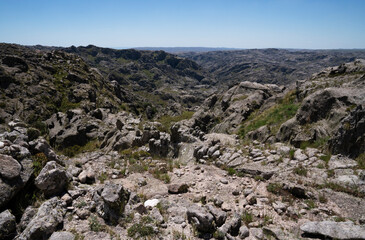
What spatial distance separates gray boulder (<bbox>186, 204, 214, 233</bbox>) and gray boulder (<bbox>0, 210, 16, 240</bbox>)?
242 inches

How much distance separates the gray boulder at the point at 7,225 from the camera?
6.35 meters

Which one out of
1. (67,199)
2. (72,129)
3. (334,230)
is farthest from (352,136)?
(72,129)

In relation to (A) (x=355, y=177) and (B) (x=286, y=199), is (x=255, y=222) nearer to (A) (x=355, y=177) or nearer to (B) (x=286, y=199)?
(B) (x=286, y=199)

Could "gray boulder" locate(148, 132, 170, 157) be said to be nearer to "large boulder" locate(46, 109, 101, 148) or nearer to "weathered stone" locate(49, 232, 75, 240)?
"weathered stone" locate(49, 232, 75, 240)

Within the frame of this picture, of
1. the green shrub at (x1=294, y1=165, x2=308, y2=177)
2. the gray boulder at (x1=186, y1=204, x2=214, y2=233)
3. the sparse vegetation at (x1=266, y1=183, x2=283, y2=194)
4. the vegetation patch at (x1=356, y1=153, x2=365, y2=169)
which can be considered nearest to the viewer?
the gray boulder at (x1=186, y1=204, x2=214, y2=233)

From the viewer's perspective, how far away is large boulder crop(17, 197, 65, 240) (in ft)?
21.2

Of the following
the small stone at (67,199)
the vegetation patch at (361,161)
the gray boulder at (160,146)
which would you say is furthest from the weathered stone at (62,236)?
the vegetation patch at (361,161)

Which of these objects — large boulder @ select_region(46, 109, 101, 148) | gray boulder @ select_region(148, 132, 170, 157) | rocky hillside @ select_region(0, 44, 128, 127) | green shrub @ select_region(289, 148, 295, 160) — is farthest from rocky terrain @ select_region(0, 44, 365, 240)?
rocky hillside @ select_region(0, 44, 128, 127)

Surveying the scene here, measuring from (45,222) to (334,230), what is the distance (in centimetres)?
989

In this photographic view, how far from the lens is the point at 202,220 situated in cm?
758

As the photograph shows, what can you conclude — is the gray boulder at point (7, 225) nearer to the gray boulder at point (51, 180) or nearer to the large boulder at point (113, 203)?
the gray boulder at point (51, 180)

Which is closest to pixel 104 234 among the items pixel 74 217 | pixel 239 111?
pixel 74 217

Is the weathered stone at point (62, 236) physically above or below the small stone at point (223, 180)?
above

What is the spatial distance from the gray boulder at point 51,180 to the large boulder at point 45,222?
0.59m
